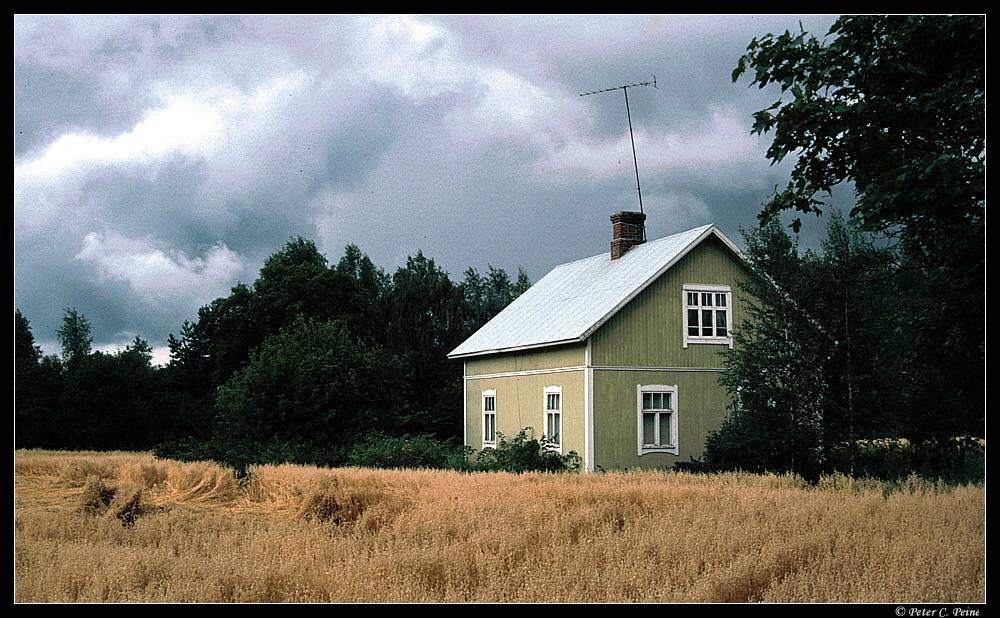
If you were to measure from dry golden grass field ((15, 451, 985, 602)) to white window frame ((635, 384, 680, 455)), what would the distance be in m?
8.46

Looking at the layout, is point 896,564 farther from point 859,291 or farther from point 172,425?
point 172,425

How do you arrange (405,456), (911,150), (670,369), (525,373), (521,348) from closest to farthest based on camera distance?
(911,150) < (405,456) < (670,369) < (521,348) < (525,373)

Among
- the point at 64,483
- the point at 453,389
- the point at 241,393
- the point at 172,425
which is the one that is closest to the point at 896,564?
the point at 64,483

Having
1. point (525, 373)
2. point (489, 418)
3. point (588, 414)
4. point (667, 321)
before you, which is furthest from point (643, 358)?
point (489, 418)

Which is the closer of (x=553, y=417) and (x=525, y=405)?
(x=553, y=417)

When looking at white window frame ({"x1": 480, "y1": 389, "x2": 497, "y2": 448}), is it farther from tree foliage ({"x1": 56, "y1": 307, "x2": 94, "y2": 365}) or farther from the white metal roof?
tree foliage ({"x1": 56, "y1": 307, "x2": 94, "y2": 365})

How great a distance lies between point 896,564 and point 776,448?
35.0ft

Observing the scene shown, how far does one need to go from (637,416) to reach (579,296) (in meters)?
4.77

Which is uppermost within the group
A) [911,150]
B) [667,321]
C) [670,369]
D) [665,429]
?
[911,150]

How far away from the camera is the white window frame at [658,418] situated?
25953 millimetres

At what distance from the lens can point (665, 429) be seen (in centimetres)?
2634

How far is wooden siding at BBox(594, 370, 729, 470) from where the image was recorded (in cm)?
2562

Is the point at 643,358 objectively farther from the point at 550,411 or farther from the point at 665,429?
the point at 550,411

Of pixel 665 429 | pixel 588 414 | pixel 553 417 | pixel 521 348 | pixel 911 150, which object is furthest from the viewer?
pixel 521 348
